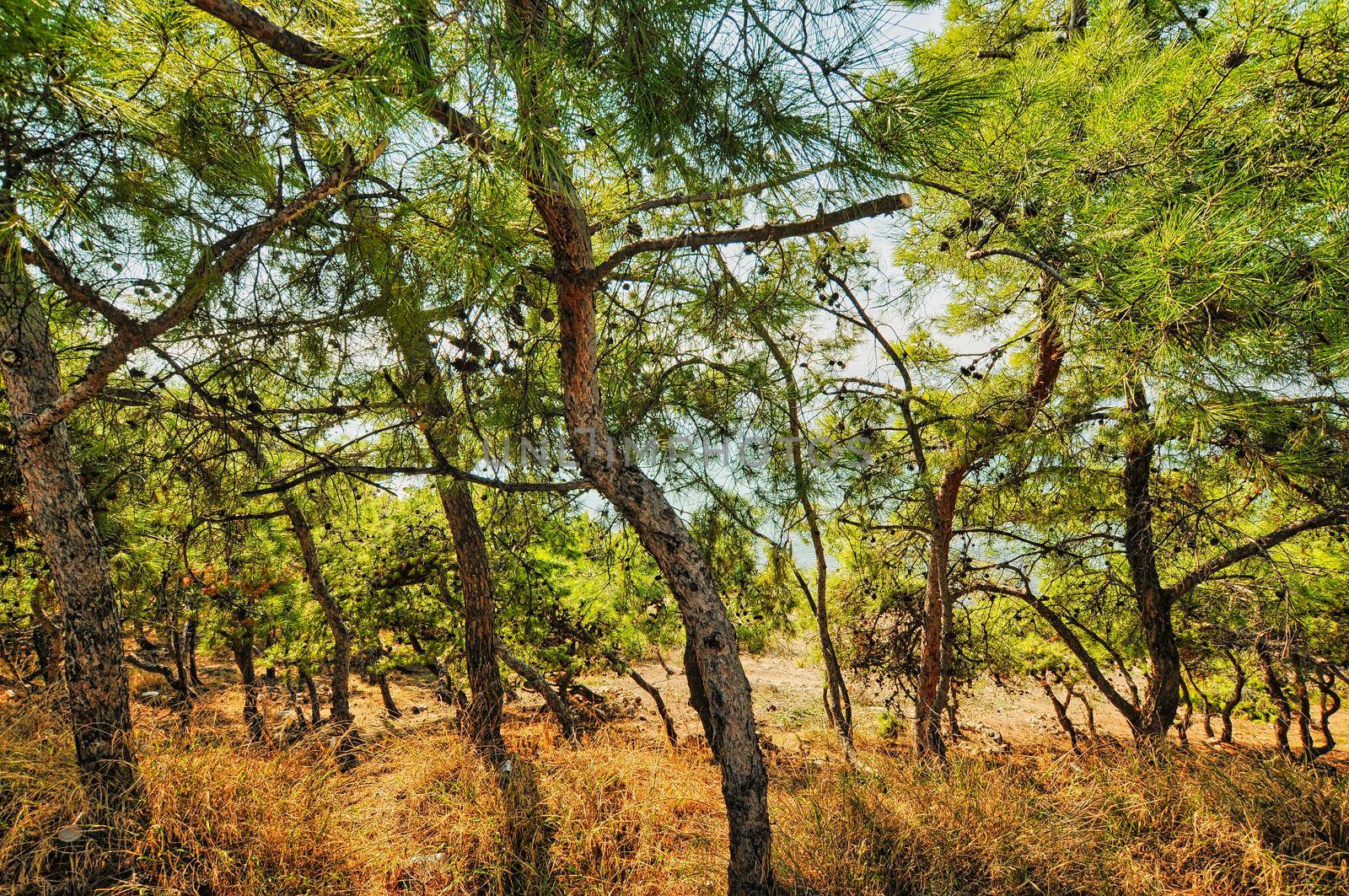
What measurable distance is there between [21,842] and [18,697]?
10.1 feet

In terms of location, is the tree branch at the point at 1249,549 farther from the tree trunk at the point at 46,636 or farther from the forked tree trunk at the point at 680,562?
the tree trunk at the point at 46,636

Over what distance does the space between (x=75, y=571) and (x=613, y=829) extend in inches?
100

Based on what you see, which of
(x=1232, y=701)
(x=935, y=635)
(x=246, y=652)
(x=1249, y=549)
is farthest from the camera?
(x=246, y=652)

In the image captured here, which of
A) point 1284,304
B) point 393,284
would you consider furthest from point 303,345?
point 1284,304

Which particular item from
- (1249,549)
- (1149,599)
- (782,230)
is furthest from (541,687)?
(1249,549)

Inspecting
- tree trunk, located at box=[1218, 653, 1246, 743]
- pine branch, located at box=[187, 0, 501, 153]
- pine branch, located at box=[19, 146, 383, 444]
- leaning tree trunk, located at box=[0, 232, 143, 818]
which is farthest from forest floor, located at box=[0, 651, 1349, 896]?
tree trunk, located at box=[1218, 653, 1246, 743]

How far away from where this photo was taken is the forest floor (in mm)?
2480

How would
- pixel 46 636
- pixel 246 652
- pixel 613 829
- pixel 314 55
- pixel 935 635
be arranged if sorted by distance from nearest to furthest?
pixel 314 55
pixel 613 829
pixel 935 635
pixel 46 636
pixel 246 652

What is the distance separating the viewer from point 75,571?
7.70ft

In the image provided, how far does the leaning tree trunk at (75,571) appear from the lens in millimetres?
2266

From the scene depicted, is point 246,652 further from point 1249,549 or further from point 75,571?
point 1249,549

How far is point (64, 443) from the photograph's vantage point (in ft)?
7.81

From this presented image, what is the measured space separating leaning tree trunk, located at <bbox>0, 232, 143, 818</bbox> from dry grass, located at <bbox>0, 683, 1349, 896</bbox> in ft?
0.67

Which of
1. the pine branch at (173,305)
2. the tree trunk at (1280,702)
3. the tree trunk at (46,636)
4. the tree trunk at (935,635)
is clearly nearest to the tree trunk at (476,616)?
the pine branch at (173,305)
